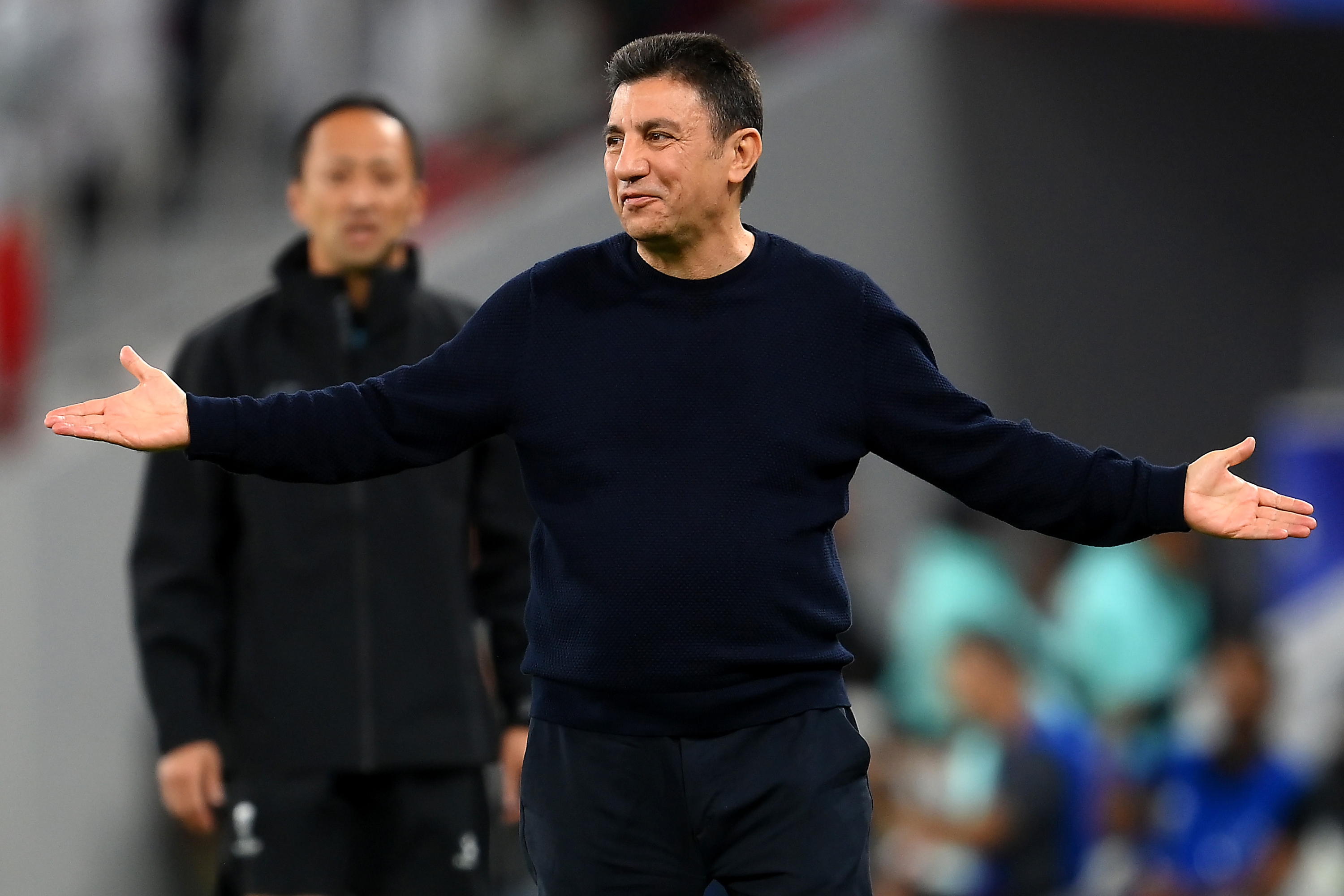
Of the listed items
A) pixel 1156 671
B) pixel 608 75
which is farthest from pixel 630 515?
pixel 1156 671

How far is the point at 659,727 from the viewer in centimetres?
307

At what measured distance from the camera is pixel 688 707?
306 centimetres

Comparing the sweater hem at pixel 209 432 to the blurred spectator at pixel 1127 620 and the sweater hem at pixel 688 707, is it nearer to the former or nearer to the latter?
the sweater hem at pixel 688 707

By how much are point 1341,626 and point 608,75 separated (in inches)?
256

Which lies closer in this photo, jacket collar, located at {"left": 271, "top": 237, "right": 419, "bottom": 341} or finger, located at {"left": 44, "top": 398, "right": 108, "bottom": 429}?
finger, located at {"left": 44, "top": 398, "right": 108, "bottom": 429}

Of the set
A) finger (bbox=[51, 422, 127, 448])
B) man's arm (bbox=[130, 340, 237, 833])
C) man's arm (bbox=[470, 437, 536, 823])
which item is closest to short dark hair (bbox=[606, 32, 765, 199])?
finger (bbox=[51, 422, 127, 448])

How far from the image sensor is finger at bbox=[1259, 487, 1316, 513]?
317 cm

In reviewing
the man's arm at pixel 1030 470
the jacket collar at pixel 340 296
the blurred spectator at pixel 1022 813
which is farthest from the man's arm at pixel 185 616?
the blurred spectator at pixel 1022 813

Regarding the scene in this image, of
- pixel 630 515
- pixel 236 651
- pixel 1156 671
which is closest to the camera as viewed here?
pixel 630 515

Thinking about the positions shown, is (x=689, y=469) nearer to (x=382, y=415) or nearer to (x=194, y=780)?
(x=382, y=415)

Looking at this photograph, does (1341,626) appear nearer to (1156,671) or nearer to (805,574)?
(1156,671)

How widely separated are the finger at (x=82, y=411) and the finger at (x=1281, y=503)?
5.59ft

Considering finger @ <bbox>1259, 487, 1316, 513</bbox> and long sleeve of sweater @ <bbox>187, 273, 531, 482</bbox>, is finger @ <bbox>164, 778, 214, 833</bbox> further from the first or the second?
finger @ <bbox>1259, 487, 1316, 513</bbox>

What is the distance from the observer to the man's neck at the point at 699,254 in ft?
10.4
